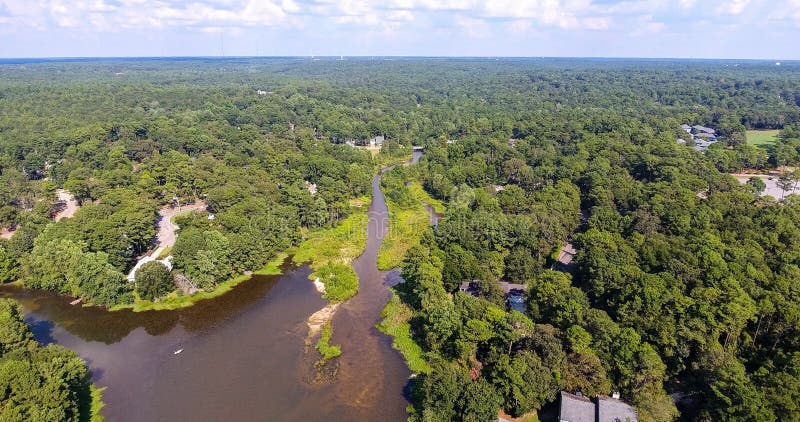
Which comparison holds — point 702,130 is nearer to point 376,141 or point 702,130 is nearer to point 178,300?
point 376,141

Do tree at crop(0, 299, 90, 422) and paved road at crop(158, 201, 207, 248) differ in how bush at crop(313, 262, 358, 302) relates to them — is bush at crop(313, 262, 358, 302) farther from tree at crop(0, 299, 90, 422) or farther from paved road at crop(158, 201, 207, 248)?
tree at crop(0, 299, 90, 422)

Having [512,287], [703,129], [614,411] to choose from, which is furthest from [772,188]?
[614,411]

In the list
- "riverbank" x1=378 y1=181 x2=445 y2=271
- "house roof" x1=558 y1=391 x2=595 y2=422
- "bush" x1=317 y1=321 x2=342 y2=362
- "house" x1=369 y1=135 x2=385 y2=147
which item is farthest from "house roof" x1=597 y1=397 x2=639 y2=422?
"house" x1=369 y1=135 x2=385 y2=147

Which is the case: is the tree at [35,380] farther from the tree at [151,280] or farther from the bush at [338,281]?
the bush at [338,281]

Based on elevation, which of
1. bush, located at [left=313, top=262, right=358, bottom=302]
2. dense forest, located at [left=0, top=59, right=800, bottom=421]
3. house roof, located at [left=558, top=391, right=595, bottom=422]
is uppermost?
dense forest, located at [left=0, top=59, right=800, bottom=421]

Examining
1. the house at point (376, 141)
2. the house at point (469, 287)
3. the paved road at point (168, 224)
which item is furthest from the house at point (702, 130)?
the paved road at point (168, 224)
